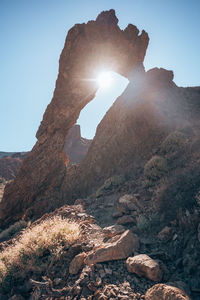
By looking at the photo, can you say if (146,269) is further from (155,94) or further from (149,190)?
(155,94)

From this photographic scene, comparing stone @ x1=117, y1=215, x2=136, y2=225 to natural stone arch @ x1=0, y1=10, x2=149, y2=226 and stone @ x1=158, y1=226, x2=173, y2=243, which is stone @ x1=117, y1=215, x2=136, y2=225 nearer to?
stone @ x1=158, y1=226, x2=173, y2=243

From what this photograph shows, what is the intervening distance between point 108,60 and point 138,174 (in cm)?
1090

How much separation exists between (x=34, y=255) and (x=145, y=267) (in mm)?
2598

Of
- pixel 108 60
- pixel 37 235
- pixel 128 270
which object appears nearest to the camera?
pixel 128 270

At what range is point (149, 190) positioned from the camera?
256 inches

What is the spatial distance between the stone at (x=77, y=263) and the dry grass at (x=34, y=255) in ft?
1.44

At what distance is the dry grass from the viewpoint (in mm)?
3818

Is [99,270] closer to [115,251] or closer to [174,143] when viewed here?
[115,251]

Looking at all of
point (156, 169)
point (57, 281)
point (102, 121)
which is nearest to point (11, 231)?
point (57, 281)

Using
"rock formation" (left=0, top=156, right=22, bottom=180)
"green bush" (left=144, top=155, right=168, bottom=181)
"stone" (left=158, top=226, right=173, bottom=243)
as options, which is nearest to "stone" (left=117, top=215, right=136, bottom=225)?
"stone" (left=158, top=226, right=173, bottom=243)

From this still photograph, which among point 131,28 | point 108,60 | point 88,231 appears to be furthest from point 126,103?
point 88,231

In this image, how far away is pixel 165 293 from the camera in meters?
2.35

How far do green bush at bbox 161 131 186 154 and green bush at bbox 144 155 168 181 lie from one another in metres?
1.25

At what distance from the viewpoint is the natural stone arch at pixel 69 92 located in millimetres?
13617
